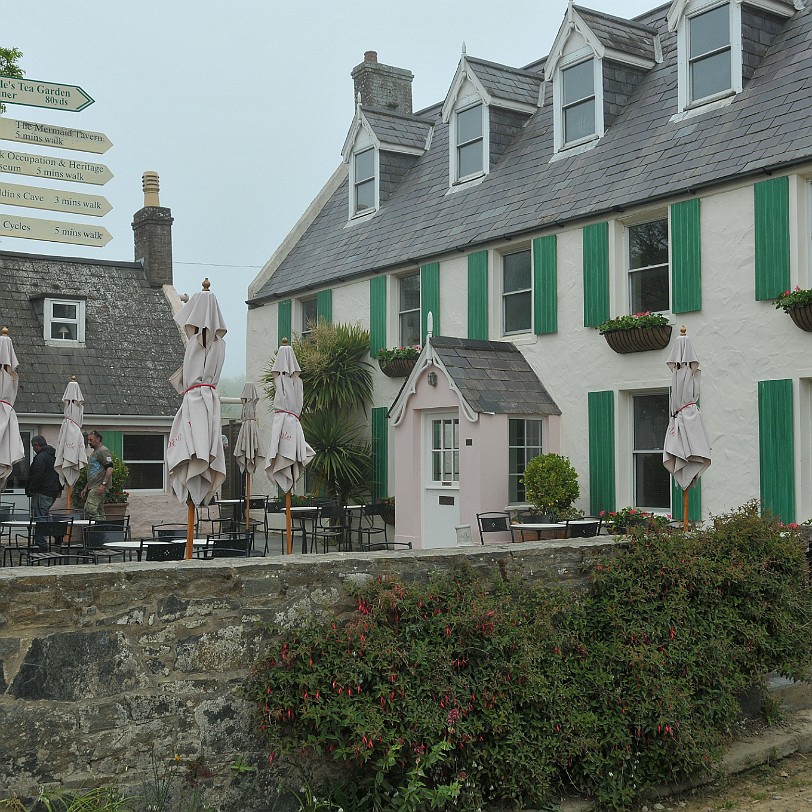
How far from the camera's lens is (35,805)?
5.00m

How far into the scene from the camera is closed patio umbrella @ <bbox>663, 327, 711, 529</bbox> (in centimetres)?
1095

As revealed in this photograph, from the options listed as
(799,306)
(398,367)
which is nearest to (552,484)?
(799,306)

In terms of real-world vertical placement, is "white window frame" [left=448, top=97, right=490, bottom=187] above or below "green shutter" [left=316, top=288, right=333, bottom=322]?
above

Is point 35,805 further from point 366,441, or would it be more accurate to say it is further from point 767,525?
point 366,441

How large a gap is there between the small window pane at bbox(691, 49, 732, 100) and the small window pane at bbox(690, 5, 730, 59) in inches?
5.1

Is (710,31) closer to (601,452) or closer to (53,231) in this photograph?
(601,452)

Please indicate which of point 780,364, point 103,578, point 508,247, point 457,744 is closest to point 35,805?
point 103,578

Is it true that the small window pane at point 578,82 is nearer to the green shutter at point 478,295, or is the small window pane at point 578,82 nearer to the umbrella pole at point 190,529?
the green shutter at point 478,295

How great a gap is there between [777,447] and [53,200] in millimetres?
10258

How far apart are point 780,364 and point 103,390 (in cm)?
1388

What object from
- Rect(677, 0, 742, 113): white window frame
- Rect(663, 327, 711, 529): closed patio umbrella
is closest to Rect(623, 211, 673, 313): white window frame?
Rect(677, 0, 742, 113): white window frame

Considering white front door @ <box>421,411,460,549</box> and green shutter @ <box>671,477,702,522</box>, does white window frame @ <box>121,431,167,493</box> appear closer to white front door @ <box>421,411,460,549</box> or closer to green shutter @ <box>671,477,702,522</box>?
white front door @ <box>421,411,460,549</box>

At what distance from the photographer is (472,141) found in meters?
18.4

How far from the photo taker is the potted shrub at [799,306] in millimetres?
11664
